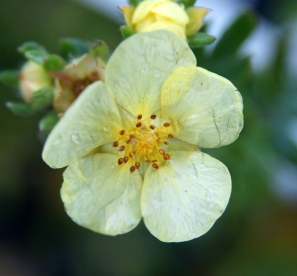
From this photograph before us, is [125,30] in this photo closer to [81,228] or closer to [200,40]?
[200,40]

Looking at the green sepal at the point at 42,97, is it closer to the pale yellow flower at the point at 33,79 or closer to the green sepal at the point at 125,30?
the pale yellow flower at the point at 33,79

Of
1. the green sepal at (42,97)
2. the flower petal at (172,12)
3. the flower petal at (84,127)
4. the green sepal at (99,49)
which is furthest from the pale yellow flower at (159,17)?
the green sepal at (42,97)

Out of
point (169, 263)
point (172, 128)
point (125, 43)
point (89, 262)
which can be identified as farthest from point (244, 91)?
point (89, 262)

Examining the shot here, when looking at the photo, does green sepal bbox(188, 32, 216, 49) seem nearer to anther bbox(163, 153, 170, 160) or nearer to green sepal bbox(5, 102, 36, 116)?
anther bbox(163, 153, 170, 160)

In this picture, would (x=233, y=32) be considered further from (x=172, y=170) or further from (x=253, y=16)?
(x=172, y=170)

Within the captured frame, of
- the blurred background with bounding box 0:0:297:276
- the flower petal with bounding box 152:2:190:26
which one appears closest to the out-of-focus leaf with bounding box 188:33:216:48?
the flower petal with bounding box 152:2:190:26

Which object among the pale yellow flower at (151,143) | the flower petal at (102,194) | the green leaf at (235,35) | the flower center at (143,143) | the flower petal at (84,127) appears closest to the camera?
the flower petal at (84,127)
